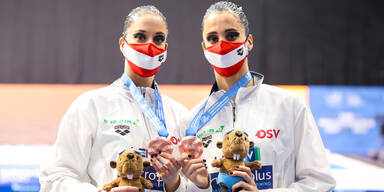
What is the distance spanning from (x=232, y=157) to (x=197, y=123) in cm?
44

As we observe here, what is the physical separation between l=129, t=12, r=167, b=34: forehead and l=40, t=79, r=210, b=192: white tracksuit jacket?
541mm

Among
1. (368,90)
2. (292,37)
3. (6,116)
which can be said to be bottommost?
(6,116)

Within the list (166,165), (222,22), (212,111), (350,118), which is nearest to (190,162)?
(166,165)

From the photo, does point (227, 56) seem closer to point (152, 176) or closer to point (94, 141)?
point (152, 176)

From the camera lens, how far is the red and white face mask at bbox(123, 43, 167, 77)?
8.30 ft

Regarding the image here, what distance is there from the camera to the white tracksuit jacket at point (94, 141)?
225 cm

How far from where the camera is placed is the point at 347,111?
6070mm

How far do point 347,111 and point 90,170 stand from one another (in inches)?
197

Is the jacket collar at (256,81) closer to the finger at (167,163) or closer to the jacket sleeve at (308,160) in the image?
the jacket sleeve at (308,160)

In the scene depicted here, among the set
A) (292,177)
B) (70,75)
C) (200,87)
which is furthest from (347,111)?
(70,75)

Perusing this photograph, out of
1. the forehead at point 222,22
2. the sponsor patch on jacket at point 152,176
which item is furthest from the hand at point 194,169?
the forehead at point 222,22

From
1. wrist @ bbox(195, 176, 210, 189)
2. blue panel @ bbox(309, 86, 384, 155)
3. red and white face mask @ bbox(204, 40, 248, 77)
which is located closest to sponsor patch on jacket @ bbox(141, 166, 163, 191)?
wrist @ bbox(195, 176, 210, 189)

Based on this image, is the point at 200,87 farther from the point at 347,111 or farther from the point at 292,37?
the point at 347,111

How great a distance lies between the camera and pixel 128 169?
1955mm
